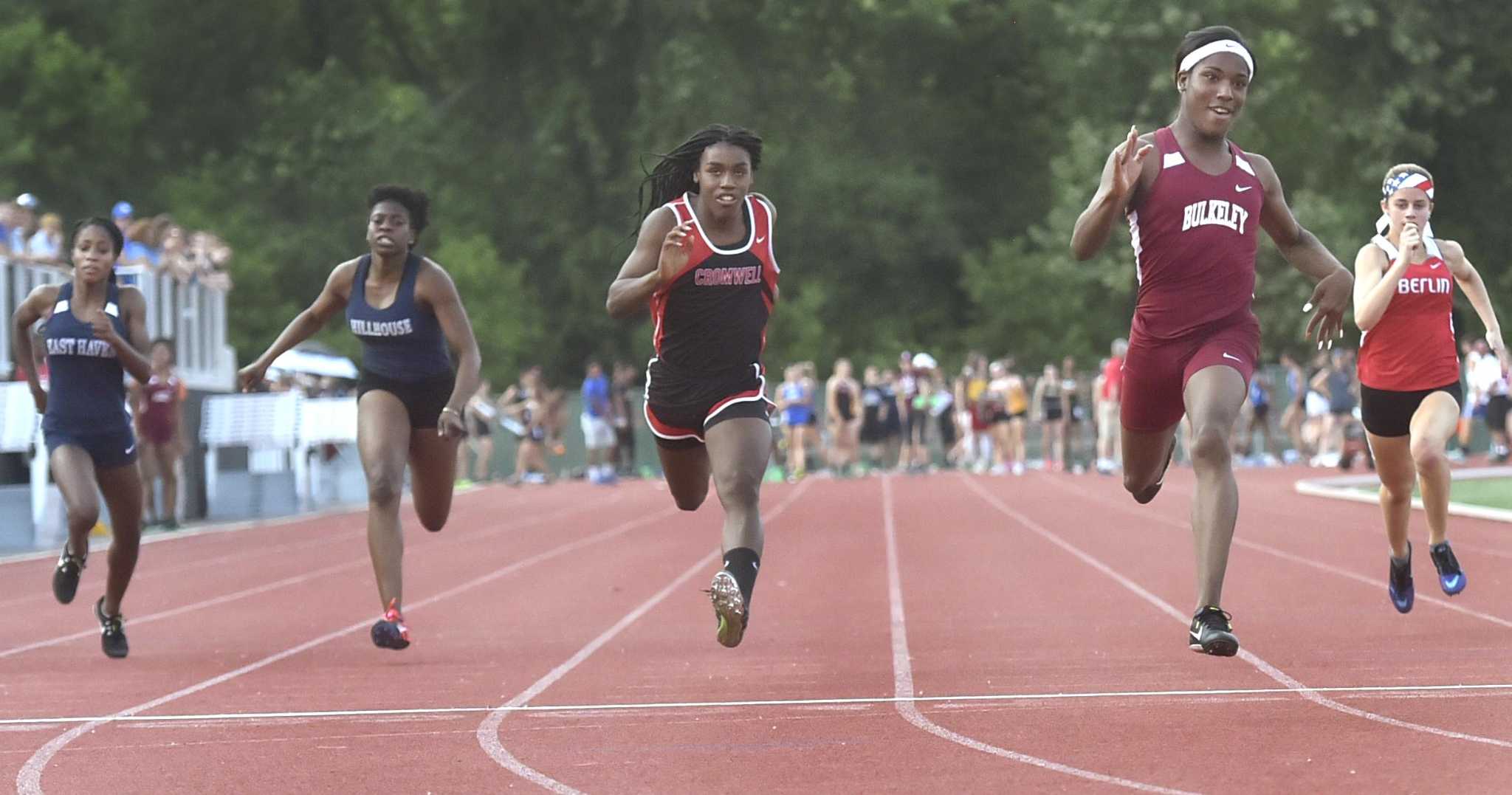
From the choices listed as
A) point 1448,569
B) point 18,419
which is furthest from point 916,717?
point 18,419

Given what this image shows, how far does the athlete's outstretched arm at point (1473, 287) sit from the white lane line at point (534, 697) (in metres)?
4.06

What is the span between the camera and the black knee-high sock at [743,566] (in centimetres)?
699

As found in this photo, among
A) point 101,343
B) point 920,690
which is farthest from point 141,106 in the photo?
point 920,690

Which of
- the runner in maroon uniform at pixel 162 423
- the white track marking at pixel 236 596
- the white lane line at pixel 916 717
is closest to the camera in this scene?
the white lane line at pixel 916 717

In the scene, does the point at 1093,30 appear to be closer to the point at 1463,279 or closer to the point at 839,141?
the point at 839,141

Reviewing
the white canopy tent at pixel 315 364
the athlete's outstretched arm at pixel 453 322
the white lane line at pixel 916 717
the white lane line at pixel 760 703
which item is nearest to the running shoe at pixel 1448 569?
the white lane line at pixel 760 703

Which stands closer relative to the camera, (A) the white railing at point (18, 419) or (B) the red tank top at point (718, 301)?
(B) the red tank top at point (718, 301)

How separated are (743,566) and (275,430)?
1580cm

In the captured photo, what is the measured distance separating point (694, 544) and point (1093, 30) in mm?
29259

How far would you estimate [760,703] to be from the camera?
7.39 meters

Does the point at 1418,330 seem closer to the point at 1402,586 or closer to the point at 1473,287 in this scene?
the point at 1473,287

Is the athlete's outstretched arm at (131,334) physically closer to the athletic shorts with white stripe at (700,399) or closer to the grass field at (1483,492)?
the athletic shorts with white stripe at (700,399)

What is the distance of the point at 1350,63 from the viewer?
1741 inches

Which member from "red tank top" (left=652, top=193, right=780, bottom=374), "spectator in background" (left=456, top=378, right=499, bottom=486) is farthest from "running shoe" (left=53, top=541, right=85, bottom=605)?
"spectator in background" (left=456, top=378, right=499, bottom=486)
